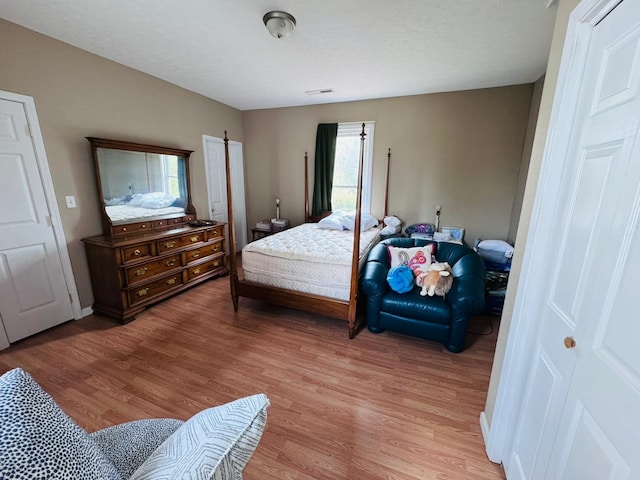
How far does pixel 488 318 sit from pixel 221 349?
2.81m

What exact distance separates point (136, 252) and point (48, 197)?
0.87m

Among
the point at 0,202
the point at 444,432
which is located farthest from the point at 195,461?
the point at 0,202

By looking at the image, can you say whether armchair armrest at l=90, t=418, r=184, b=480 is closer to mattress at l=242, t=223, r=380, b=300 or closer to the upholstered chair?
the upholstered chair

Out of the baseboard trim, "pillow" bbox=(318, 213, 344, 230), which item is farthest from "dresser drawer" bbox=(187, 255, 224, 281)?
the baseboard trim

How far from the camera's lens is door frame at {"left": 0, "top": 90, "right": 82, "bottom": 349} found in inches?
89.0

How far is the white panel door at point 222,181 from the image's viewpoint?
14.0 feet

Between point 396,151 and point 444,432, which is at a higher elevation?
point 396,151

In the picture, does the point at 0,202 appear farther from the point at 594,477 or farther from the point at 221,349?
the point at 594,477

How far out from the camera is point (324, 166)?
14.7 ft

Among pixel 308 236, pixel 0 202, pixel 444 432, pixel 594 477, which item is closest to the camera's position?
pixel 594 477

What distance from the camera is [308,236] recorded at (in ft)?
11.2

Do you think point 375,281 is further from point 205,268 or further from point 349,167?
point 349,167

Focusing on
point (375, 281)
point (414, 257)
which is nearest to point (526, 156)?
point (414, 257)

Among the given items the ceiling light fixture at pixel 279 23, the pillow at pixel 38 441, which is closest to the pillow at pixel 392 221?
the ceiling light fixture at pixel 279 23
